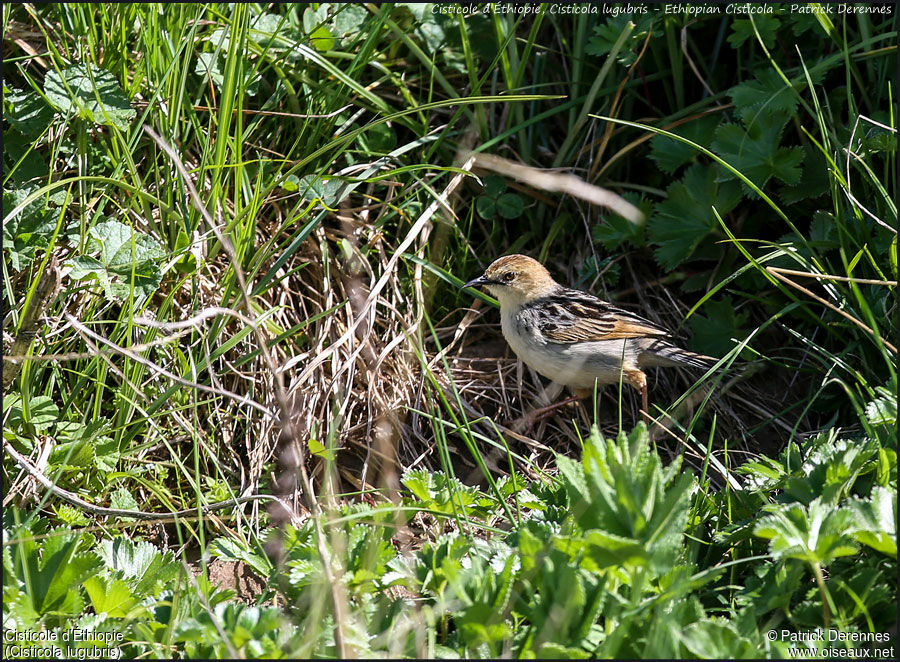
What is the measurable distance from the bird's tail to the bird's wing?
0.33 ft

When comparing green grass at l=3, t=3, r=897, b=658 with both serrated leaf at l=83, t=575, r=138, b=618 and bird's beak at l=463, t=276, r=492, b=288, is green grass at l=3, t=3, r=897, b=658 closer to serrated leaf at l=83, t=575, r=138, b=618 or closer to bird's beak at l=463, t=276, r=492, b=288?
serrated leaf at l=83, t=575, r=138, b=618

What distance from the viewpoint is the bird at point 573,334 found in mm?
5184

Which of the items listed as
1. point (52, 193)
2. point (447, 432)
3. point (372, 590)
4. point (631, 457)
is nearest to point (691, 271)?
point (447, 432)

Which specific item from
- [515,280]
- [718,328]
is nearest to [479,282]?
[515,280]

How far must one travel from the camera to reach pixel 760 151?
4.97m

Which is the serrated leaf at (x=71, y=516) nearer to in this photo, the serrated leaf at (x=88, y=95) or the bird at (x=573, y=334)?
the serrated leaf at (x=88, y=95)

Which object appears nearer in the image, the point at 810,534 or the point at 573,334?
the point at 810,534

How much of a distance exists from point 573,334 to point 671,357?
0.60 meters

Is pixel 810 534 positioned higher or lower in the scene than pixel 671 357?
higher

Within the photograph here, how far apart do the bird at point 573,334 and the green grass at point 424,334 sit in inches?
10.7

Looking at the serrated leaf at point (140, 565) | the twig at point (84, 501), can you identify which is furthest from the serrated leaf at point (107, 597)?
the twig at point (84, 501)

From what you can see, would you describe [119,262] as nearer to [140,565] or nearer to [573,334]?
[140,565]

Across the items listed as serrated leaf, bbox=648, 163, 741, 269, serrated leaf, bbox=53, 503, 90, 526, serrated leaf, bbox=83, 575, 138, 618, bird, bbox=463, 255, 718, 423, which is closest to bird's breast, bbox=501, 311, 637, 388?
bird, bbox=463, 255, 718, 423

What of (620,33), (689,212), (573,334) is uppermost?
(620,33)
